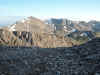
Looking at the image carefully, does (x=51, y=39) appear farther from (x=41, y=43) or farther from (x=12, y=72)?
(x=12, y=72)

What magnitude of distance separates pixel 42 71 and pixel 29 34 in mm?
77720

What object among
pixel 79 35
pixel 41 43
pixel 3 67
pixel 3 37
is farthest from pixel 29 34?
pixel 3 67

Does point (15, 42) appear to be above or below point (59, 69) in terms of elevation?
below

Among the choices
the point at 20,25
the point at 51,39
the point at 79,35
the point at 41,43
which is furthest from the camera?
the point at 20,25

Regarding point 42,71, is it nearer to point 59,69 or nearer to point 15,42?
point 59,69

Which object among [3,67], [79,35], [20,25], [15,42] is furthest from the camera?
[20,25]

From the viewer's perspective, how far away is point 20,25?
563 ft

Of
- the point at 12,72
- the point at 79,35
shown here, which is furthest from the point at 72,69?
the point at 79,35

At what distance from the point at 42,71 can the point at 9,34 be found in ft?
236

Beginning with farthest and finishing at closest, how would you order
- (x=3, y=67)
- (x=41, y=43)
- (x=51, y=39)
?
(x=51, y=39), (x=41, y=43), (x=3, y=67)

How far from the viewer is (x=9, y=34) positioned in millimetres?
80750

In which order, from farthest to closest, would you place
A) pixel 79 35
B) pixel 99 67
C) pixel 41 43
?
pixel 79 35 < pixel 41 43 < pixel 99 67

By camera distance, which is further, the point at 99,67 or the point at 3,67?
the point at 3,67

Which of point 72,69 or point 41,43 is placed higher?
point 72,69
